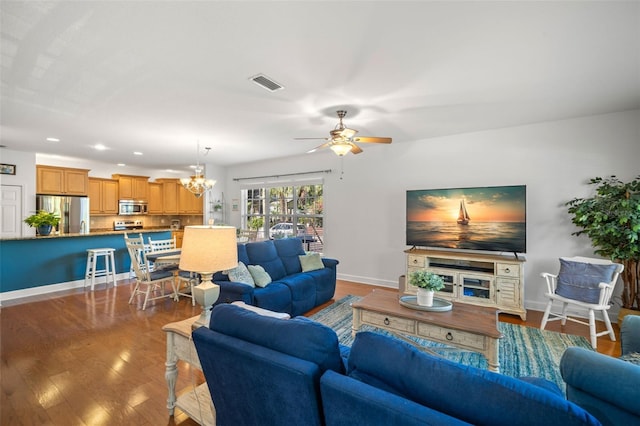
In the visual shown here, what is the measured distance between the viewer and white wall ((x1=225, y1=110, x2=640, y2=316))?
145 inches

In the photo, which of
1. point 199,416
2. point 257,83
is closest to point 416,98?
point 257,83

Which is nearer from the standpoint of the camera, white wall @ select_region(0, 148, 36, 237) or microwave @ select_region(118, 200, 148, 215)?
white wall @ select_region(0, 148, 36, 237)

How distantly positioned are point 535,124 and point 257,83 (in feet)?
12.9

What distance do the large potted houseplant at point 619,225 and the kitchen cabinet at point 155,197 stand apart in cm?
948

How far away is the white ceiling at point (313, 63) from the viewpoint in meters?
1.84

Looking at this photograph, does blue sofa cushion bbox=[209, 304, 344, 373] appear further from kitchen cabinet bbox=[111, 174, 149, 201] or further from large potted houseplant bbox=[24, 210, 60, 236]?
kitchen cabinet bbox=[111, 174, 149, 201]

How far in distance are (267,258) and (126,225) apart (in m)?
6.35

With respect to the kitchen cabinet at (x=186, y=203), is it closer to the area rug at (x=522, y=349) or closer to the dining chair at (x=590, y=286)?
the area rug at (x=522, y=349)

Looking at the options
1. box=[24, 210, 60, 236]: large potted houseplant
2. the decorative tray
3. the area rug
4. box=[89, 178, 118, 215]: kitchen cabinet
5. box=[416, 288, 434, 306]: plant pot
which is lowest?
the area rug

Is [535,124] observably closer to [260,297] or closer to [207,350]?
[260,297]

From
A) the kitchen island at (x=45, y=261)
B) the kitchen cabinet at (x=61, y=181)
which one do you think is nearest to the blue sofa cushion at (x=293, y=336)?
the kitchen island at (x=45, y=261)

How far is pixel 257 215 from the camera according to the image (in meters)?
7.15

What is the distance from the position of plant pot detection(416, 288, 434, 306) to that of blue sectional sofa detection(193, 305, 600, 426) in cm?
119

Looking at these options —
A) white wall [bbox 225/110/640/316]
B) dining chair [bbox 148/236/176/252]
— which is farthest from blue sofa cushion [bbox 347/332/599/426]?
dining chair [bbox 148/236/176/252]
